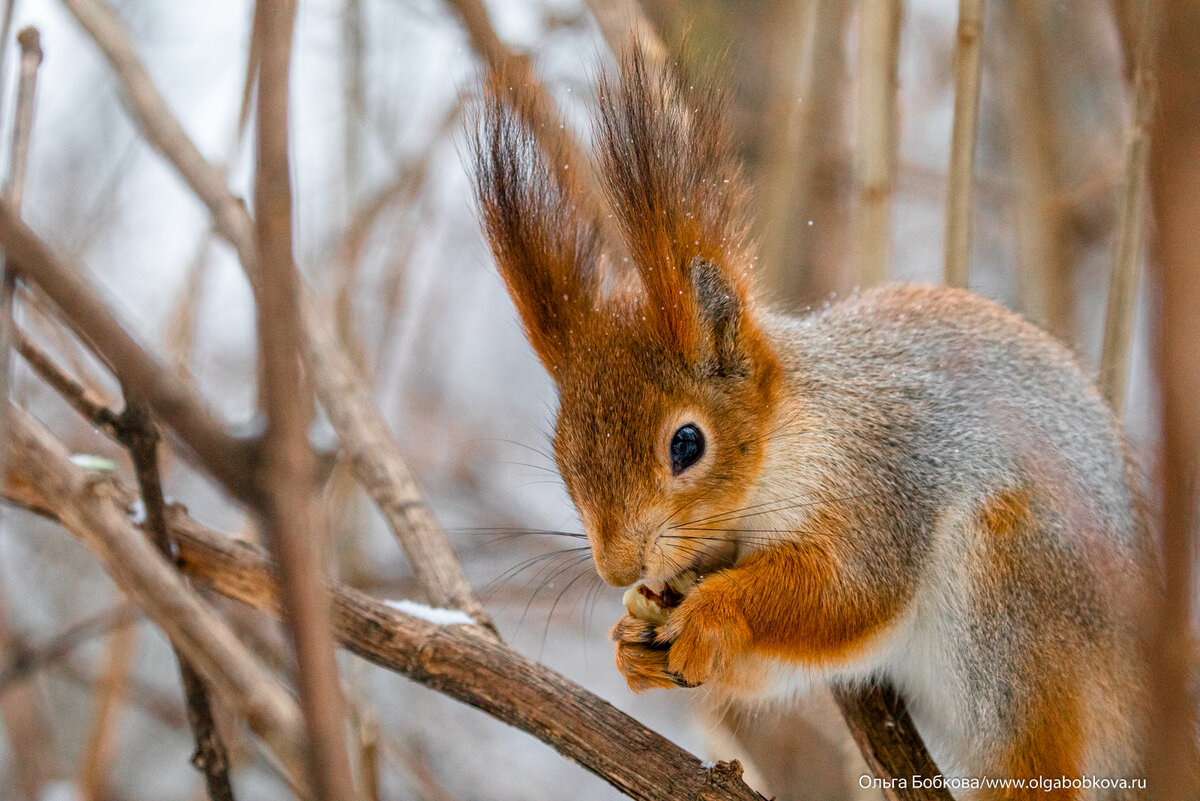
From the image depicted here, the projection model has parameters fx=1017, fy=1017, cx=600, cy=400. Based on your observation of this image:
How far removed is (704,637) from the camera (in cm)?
151

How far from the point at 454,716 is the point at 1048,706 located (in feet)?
9.04

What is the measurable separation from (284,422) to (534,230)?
1130mm

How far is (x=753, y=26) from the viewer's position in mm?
3082

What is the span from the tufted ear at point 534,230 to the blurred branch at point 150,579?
70cm

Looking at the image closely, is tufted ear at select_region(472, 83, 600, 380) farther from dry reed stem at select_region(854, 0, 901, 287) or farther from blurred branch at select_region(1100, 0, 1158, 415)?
blurred branch at select_region(1100, 0, 1158, 415)

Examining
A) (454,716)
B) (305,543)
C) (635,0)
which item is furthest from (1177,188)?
(454,716)

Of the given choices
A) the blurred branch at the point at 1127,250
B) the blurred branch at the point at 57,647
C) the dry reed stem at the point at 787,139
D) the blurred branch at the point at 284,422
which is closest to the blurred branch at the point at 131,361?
the blurred branch at the point at 284,422

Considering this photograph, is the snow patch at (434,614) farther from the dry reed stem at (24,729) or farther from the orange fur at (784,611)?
the dry reed stem at (24,729)

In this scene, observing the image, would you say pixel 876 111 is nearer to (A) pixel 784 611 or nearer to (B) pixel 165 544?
(A) pixel 784 611

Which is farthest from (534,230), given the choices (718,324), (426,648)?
(426,648)

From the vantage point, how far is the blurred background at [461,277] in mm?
2275

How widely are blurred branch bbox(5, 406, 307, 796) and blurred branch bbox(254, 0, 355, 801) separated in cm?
19

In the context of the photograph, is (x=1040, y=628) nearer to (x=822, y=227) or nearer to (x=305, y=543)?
(x=305, y=543)

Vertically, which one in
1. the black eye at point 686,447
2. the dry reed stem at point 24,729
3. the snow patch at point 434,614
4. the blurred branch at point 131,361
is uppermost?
the blurred branch at point 131,361
